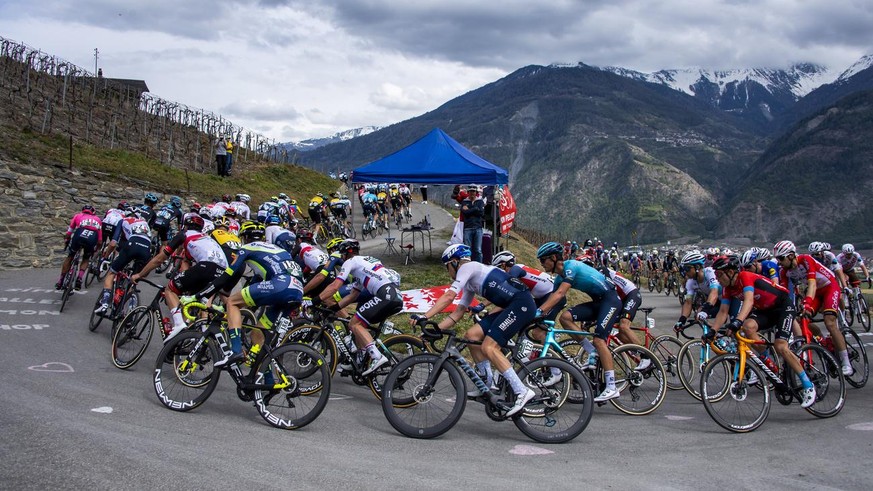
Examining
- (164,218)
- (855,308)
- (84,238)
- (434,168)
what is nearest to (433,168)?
(434,168)

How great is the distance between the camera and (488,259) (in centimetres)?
1905

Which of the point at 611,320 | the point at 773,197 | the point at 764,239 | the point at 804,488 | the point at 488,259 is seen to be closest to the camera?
the point at 804,488

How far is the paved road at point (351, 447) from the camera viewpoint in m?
5.49

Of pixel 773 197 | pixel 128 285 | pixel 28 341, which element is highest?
pixel 773 197

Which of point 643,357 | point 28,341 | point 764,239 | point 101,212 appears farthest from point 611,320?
point 764,239

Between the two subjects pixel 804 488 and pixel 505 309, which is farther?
pixel 505 309

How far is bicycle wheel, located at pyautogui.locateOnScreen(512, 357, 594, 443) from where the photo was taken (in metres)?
7.34

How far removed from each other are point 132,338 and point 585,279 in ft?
19.9

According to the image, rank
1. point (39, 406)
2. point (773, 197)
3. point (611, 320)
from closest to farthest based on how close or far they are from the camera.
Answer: point (39, 406)
point (611, 320)
point (773, 197)

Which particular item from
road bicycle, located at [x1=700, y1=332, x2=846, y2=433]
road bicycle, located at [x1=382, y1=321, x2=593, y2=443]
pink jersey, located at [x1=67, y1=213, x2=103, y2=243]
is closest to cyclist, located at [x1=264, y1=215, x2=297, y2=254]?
pink jersey, located at [x1=67, y1=213, x2=103, y2=243]

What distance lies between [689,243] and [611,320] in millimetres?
179122

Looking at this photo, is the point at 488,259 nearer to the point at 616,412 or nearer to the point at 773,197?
the point at 616,412

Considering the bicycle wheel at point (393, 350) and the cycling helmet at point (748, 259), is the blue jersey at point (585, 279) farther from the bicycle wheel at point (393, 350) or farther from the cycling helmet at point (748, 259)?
the cycling helmet at point (748, 259)

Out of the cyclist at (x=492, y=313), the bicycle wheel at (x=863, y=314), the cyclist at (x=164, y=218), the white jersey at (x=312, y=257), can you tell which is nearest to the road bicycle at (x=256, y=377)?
the cyclist at (x=492, y=313)
